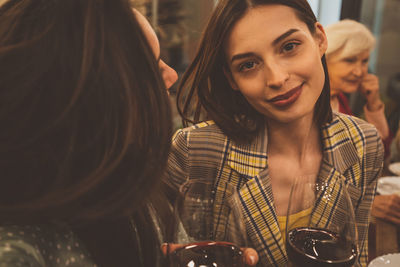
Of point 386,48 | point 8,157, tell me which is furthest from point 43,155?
point 386,48

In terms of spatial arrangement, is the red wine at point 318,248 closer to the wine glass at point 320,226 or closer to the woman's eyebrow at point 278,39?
the wine glass at point 320,226

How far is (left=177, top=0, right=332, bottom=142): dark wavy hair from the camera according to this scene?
3.70ft

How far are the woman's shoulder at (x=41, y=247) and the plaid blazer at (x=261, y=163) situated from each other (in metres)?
0.64

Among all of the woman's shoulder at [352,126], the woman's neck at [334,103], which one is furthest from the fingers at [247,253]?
the woman's neck at [334,103]

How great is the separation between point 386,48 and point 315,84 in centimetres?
347

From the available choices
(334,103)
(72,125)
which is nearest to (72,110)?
(72,125)

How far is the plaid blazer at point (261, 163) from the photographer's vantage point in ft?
3.83

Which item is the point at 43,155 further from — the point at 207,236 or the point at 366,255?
the point at 366,255

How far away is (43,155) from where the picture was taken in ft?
1.81

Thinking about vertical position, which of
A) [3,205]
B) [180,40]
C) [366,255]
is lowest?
[366,255]

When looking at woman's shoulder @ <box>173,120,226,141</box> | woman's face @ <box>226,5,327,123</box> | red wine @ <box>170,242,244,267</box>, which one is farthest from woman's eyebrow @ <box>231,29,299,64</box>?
red wine @ <box>170,242,244,267</box>

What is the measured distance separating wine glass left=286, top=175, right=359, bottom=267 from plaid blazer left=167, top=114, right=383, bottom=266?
353 millimetres

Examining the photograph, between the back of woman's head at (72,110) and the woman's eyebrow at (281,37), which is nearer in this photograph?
the back of woman's head at (72,110)

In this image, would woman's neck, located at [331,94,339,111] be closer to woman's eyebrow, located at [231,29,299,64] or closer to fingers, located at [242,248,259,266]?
woman's eyebrow, located at [231,29,299,64]
